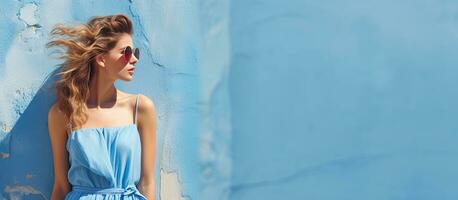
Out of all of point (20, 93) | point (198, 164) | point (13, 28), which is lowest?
point (198, 164)

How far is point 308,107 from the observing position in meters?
4.49

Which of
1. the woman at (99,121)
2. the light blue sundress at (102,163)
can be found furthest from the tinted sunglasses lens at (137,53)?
the light blue sundress at (102,163)

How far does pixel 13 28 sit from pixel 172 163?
2.87 feet

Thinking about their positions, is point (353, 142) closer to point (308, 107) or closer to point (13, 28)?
point (308, 107)

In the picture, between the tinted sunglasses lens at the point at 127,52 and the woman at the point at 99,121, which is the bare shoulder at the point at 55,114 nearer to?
the woman at the point at 99,121

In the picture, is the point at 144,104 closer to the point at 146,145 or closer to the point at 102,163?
the point at 146,145

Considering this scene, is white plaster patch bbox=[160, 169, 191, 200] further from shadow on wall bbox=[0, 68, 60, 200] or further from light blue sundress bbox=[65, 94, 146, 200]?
shadow on wall bbox=[0, 68, 60, 200]

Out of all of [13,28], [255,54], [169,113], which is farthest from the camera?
[255,54]

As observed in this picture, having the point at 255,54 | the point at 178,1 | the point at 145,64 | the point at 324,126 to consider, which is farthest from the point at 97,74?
the point at 324,126

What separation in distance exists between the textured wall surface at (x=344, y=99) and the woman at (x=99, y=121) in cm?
62

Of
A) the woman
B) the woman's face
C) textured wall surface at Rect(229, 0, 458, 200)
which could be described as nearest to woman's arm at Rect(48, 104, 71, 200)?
the woman

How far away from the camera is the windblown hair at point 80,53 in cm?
386

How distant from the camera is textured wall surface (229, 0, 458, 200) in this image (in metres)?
4.45

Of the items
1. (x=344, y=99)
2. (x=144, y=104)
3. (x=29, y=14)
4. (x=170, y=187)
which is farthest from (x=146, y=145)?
(x=344, y=99)
